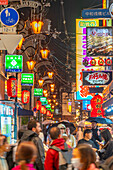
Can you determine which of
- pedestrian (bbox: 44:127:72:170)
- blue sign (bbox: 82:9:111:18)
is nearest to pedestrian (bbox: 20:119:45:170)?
pedestrian (bbox: 44:127:72:170)

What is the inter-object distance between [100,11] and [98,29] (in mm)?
1710

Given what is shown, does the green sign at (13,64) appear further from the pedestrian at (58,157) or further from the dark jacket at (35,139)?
the pedestrian at (58,157)

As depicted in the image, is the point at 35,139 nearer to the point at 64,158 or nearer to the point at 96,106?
the point at 64,158

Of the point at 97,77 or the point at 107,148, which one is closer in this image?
the point at 107,148

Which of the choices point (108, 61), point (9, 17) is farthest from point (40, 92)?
point (9, 17)

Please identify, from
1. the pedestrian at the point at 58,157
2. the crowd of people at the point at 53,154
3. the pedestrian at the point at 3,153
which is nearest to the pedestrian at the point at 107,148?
the crowd of people at the point at 53,154

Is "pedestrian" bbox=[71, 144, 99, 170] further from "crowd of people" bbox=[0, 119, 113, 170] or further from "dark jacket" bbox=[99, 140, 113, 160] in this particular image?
"dark jacket" bbox=[99, 140, 113, 160]

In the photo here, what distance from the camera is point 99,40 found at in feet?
82.7

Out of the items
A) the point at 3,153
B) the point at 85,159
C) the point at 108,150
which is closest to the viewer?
the point at 85,159

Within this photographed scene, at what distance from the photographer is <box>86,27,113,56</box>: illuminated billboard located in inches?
945

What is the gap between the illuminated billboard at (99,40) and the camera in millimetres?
24000

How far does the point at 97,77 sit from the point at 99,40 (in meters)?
2.58

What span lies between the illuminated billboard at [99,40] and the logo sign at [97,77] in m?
1.95

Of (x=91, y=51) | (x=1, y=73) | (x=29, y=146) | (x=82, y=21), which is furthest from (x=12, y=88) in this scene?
(x=29, y=146)
